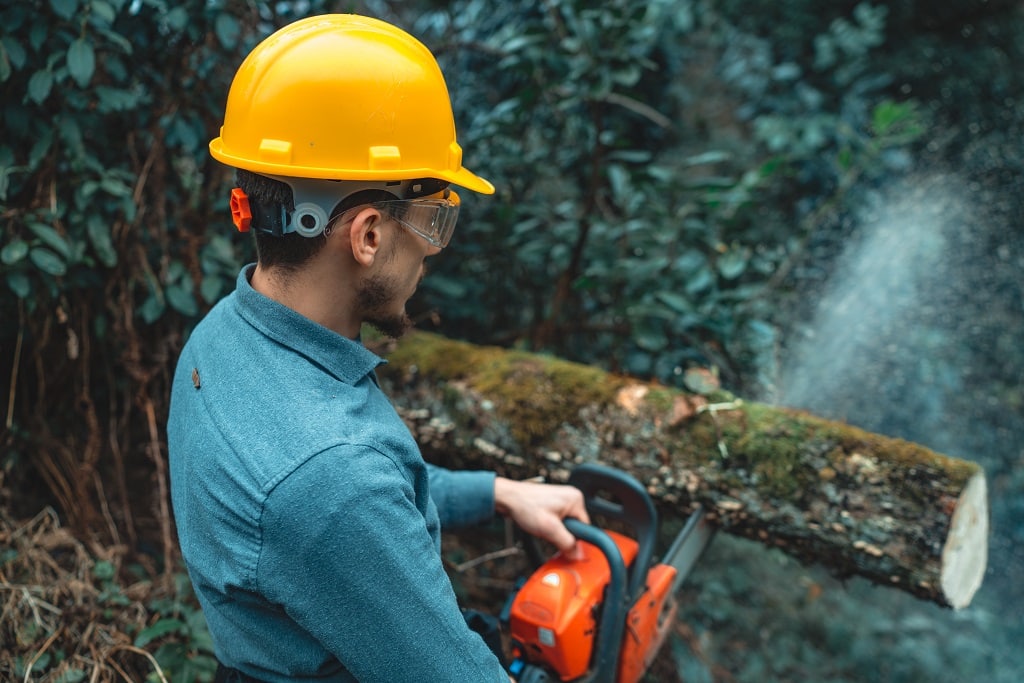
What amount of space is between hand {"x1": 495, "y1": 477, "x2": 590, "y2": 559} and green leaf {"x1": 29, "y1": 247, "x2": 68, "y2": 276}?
1.41 m

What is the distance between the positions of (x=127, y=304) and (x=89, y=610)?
38.3 inches

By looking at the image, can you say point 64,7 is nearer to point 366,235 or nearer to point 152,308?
point 152,308

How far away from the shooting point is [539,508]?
5.41 ft

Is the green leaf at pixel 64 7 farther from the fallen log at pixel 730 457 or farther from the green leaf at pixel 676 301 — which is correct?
the green leaf at pixel 676 301

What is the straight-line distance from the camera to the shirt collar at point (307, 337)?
1132 millimetres

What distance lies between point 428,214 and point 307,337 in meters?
0.31

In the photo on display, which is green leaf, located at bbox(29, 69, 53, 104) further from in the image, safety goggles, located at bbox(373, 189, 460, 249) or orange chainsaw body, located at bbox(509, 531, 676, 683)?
orange chainsaw body, located at bbox(509, 531, 676, 683)

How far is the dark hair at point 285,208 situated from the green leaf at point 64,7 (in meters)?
1.17

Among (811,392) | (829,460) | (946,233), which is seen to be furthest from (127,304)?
(946,233)

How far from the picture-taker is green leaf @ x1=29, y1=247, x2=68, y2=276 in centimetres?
194

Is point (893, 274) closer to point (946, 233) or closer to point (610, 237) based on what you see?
point (946, 233)

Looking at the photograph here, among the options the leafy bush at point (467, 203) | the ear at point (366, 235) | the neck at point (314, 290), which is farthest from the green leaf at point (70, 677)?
the ear at point (366, 235)

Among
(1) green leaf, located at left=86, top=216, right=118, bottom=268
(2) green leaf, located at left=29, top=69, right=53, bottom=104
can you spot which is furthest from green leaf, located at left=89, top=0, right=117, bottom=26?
(1) green leaf, located at left=86, top=216, right=118, bottom=268

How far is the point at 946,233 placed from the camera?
12.5ft
